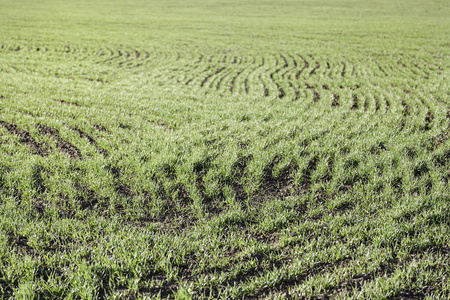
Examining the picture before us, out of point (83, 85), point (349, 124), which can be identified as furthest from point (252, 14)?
point (349, 124)

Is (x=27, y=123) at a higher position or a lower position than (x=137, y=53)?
lower

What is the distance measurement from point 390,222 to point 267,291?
273cm

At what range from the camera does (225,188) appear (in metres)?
6.36

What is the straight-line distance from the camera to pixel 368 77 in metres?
16.8

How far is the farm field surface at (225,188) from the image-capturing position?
4.23 metres

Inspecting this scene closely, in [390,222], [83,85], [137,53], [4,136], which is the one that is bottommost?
[390,222]

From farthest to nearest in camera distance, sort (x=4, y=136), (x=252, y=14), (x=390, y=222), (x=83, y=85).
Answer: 1. (x=252, y=14)
2. (x=83, y=85)
3. (x=4, y=136)
4. (x=390, y=222)

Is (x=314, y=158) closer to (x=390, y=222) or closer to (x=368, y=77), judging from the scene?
(x=390, y=222)

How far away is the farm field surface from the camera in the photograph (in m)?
4.23

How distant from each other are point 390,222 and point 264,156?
318cm

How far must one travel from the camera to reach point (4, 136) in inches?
314

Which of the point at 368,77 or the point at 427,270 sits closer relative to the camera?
the point at 427,270

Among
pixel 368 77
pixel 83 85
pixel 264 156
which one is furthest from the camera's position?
pixel 368 77

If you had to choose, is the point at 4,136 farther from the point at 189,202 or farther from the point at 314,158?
the point at 314,158
